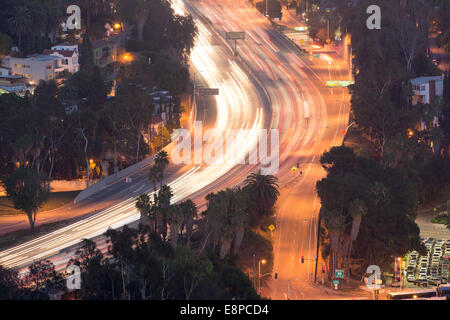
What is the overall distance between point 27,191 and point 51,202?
9.56 metres

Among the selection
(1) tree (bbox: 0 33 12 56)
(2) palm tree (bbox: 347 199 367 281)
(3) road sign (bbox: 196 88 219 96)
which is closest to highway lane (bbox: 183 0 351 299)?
(2) palm tree (bbox: 347 199 367 281)

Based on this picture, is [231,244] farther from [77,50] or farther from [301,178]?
[77,50]

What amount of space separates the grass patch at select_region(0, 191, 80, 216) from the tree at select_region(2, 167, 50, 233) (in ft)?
7.04

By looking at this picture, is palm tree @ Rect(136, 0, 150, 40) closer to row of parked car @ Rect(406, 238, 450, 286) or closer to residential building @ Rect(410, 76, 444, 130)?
residential building @ Rect(410, 76, 444, 130)

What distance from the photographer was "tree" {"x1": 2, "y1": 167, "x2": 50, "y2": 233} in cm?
9569

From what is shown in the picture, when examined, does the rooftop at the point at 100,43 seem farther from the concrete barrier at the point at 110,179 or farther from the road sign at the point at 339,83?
the concrete barrier at the point at 110,179

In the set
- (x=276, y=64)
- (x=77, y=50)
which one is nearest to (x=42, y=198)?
(x=77, y=50)

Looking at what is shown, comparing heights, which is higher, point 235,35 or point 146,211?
point 235,35

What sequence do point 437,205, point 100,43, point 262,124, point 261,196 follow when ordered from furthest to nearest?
point 100,43 < point 262,124 < point 437,205 < point 261,196

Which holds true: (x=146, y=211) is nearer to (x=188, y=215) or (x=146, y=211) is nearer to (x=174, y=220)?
(x=188, y=215)

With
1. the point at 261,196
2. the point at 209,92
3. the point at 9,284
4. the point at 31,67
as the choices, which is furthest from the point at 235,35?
the point at 9,284

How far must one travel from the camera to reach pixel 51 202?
105562mm

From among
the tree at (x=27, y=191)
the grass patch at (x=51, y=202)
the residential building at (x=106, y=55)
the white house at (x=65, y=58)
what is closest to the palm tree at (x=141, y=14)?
the residential building at (x=106, y=55)
